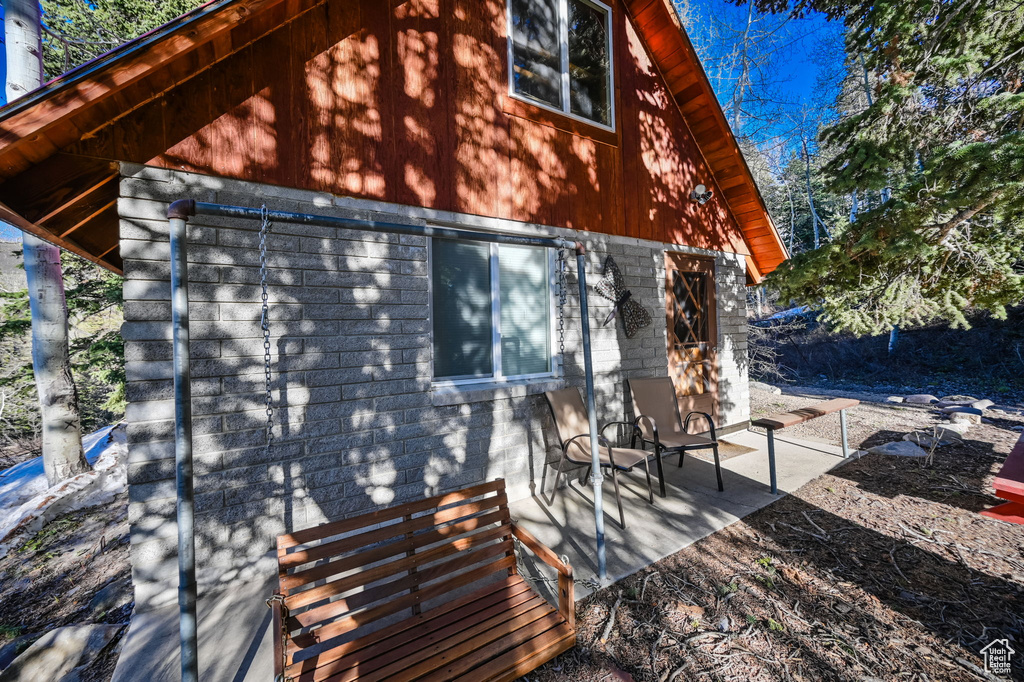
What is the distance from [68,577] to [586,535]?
440cm

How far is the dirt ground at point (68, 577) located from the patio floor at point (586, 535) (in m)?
0.25

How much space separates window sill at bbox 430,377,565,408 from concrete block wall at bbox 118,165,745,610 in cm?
2

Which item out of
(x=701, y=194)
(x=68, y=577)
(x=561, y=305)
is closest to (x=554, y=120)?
(x=561, y=305)

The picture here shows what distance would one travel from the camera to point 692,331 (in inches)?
239

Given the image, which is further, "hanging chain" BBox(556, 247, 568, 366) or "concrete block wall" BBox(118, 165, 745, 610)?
"hanging chain" BBox(556, 247, 568, 366)

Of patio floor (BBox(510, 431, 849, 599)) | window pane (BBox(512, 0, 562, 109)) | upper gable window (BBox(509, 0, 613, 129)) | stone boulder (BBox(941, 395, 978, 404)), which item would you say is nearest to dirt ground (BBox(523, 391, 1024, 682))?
patio floor (BBox(510, 431, 849, 599))

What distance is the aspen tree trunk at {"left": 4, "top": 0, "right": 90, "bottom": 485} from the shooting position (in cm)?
520

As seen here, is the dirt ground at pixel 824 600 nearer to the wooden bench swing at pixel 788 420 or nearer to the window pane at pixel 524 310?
the wooden bench swing at pixel 788 420

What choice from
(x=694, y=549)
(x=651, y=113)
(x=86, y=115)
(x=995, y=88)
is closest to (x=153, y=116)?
(x=86, y=115)

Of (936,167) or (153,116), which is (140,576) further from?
(936,167)

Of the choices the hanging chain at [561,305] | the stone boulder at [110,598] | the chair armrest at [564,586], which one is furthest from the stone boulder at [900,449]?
the stone boulder at [110,598]

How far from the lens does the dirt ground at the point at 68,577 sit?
109 inches

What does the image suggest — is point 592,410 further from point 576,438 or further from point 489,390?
point 576,438

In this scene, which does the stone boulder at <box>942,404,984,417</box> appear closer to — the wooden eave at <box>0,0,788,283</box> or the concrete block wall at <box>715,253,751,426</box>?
the concrete block wall at <box>715,253,751,426</box>
